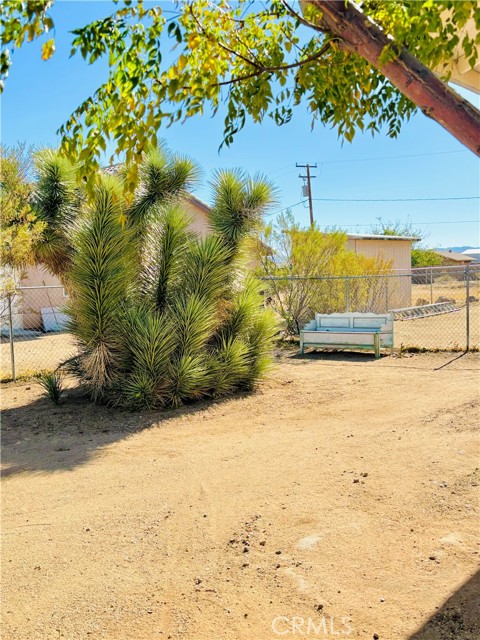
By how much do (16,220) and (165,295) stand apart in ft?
8.03

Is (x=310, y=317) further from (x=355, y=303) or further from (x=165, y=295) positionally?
(x=165, y=295)

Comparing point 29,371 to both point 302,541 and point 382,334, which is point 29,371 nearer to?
point 382,334

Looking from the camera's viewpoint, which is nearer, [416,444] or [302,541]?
[302,541]

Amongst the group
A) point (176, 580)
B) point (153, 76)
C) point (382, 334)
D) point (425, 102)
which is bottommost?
point (176, 580)

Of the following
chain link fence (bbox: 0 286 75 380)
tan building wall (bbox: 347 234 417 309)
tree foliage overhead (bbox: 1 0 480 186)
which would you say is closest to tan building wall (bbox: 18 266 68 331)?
chain link fence (bbox: 0 286 75 380)

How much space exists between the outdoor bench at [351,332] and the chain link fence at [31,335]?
5.39 meters

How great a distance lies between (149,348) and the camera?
770 centimetres

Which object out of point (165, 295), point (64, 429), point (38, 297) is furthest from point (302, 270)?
point (38, 297)

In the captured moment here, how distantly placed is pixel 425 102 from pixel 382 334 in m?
10.1

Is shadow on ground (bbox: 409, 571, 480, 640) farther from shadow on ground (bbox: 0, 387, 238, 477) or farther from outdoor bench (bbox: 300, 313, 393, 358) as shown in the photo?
outdoor bench (bbox: 300, 313, 393, 358)

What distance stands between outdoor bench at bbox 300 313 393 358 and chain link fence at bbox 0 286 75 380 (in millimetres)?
5390

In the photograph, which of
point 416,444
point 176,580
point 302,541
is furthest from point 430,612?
point 416,444

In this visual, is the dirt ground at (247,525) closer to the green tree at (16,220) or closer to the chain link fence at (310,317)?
the green tree at (16,220)

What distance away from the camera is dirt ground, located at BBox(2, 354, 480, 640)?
Result: 2926 mm
